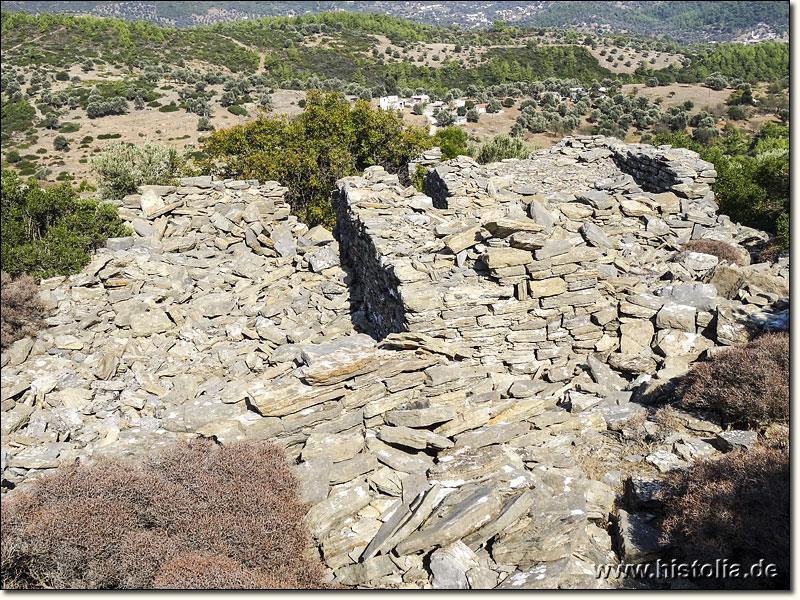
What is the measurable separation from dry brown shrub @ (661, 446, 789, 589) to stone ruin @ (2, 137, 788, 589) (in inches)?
14.3

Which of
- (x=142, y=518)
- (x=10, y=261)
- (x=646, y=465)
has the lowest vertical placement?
(x=646, y=465)

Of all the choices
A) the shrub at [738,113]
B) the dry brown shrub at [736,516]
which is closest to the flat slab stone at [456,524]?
the dry brown shrub at [736,516]

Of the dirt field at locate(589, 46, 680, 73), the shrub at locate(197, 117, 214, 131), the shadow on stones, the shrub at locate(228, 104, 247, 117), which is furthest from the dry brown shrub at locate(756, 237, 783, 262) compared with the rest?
the dirt field at locate(589, 46, 680, 73)

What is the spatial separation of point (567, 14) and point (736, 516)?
639 feet

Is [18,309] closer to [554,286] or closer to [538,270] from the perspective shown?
[538,270]

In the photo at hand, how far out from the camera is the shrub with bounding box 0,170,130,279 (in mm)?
10461

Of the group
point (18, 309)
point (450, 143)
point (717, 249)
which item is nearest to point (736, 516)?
point (717, 249)

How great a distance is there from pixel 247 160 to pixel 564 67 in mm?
69827

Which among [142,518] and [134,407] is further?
[134,407]

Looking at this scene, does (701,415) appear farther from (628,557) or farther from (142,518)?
(142,518)

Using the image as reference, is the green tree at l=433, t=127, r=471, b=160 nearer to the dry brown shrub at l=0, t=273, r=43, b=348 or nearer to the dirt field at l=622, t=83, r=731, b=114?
the dry brown shrub at l=0, t=273, r=43, b=348

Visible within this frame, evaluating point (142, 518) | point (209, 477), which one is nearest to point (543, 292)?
point (209, 477)

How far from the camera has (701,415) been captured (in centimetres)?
711

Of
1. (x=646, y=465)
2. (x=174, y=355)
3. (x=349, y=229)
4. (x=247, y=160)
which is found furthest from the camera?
(x=247, y=160)
